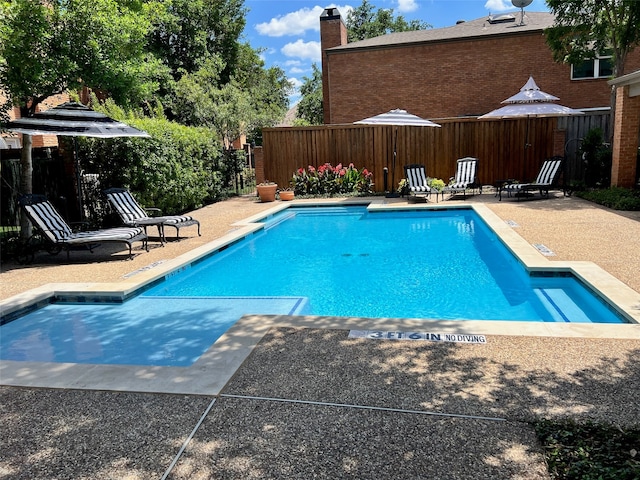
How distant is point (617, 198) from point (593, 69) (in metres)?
11.7

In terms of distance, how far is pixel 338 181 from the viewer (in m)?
15.4

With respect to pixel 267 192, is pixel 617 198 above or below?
below

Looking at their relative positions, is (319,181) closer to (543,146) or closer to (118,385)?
(543,146)

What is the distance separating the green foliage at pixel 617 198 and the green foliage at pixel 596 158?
3.83 feet

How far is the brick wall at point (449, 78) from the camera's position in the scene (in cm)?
1967

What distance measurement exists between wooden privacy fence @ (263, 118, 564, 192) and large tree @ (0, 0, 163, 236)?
7987 millimetres

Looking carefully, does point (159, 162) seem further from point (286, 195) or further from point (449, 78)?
point (449, 78)

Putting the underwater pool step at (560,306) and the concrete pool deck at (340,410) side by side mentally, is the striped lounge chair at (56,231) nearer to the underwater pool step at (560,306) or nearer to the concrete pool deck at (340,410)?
the concrete pool deck at (340,410)

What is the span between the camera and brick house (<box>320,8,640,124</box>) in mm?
19609

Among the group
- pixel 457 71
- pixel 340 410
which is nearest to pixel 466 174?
pixel 457 71

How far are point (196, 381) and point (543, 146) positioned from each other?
14.7 metres

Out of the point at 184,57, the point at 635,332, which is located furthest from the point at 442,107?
the point at 635,332

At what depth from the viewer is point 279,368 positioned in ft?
11.3

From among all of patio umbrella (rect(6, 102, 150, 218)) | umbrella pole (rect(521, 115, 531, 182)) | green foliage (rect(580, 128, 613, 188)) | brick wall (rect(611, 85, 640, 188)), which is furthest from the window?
patio umbrella (rect(6, 102, 150, 218))
